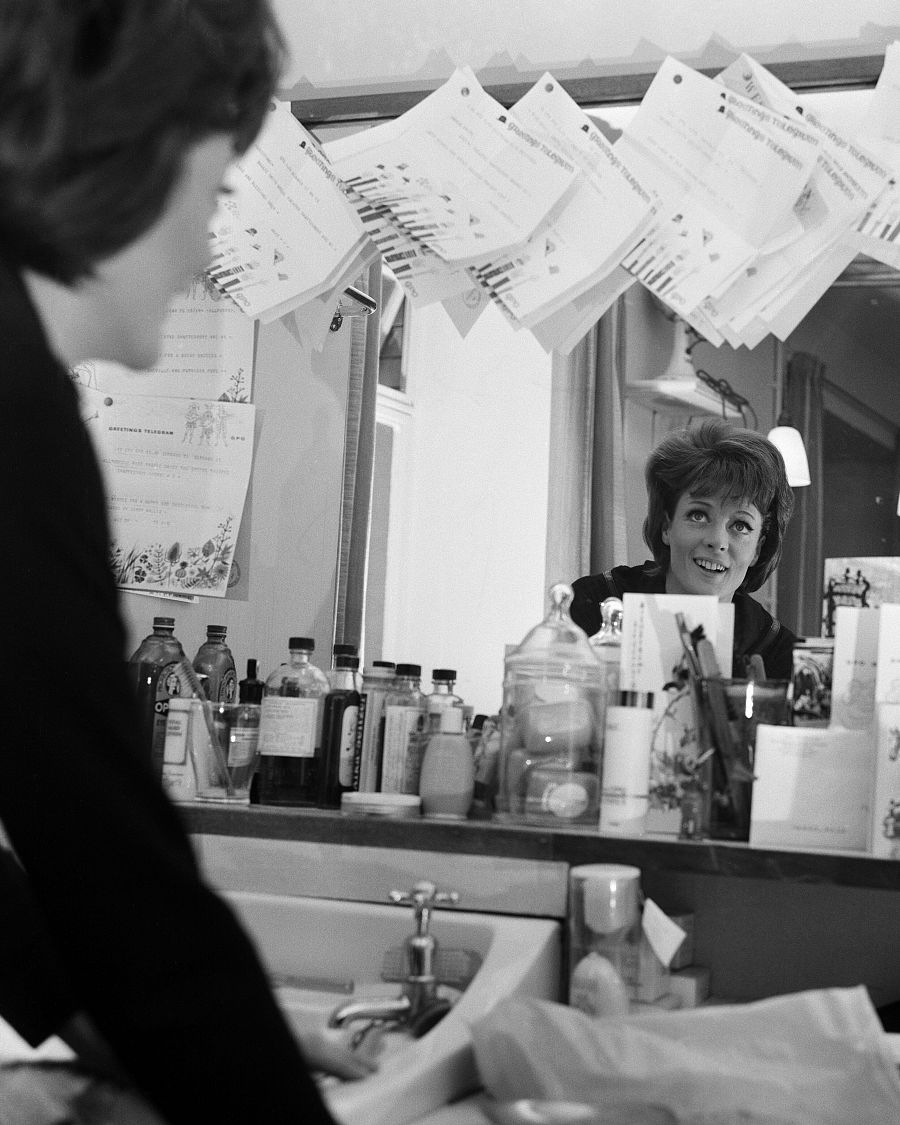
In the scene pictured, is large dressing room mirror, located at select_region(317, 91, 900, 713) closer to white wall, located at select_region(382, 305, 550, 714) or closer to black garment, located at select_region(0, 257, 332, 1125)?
white wall, located at select_region(382, 305, 550, 714)

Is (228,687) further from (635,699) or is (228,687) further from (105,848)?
(105,848)

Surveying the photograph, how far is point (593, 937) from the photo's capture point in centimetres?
120

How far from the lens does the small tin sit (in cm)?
135

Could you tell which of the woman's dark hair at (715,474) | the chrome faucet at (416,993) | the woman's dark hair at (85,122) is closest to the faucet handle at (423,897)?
the chrome faucet at (416,993)

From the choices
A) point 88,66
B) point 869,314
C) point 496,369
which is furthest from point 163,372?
point 88,66

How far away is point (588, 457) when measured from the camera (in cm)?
154

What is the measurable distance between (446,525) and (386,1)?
26.4 inches

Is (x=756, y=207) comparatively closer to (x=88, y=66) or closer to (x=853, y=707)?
(x=853, y=707)

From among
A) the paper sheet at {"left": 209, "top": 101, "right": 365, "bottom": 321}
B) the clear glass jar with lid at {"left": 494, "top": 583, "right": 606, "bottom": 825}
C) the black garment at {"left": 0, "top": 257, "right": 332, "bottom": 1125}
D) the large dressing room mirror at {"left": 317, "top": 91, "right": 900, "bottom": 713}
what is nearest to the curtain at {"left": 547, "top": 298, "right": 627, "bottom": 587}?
the large dressing room mirror at {"left": 317, "top": 91, "right": 900, "bottom": 713}

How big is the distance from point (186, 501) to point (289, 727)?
0.42 meters

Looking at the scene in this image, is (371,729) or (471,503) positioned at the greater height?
(471,503)

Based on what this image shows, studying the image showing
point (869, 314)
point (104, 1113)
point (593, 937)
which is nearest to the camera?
point (104, 1113)

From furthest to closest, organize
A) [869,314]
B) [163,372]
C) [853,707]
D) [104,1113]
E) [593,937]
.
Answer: [163,372] → [869,314] → [853,707] → [593,937] → [104,1113]

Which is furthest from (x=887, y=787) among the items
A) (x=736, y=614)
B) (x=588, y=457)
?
(x=588, y=457)
